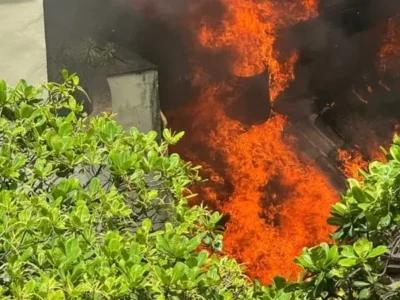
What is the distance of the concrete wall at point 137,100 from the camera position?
213 inches

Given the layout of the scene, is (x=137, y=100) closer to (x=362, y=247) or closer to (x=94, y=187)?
(x=94, y=187)

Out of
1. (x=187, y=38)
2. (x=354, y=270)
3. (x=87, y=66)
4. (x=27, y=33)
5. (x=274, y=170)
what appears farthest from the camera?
(x=274, y=170)

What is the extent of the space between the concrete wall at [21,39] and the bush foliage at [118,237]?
1.34 m

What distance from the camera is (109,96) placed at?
17.7ft

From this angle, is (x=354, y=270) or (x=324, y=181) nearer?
(x=354, y=270)

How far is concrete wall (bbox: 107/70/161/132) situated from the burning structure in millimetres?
359

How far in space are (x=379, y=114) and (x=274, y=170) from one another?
1.16m

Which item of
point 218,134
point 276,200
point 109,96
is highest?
point 109,96

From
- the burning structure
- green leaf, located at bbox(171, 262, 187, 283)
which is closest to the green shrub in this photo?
green leaf, located at bbox(171, 262, 187, 283)

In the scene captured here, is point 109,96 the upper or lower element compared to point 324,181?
upper

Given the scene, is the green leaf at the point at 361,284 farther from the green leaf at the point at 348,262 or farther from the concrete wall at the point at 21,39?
the concrete wall at the point at 21,39

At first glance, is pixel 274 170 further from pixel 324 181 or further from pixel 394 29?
pixel 394 29

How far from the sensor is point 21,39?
4.48 meters

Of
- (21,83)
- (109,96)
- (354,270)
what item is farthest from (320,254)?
(109,96)
